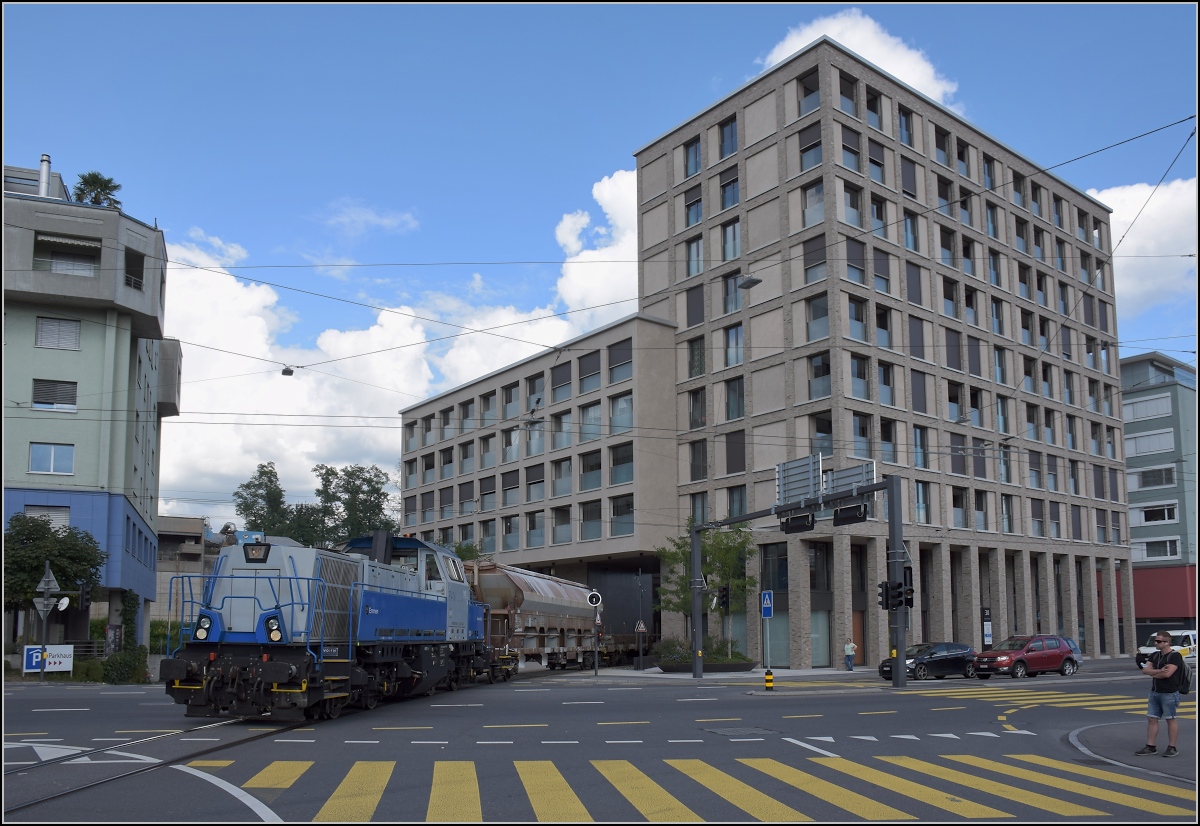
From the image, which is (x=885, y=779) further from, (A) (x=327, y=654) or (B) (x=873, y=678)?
(B) (x=873, y=678)

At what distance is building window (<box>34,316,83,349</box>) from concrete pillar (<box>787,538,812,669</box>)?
31268 millimetres

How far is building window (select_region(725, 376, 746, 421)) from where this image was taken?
4947cm

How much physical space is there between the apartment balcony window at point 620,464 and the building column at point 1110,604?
100 feet

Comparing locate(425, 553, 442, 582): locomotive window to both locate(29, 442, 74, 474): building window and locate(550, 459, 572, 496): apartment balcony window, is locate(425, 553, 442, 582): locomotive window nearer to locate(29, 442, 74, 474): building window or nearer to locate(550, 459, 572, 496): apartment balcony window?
locate(29, 442, 74, 474): building window

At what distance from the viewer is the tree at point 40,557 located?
34281mm

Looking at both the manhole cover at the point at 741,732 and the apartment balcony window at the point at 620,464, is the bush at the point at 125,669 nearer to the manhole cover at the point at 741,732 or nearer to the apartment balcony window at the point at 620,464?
the manhole cover at the point at 741,732

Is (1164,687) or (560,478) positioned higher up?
(560,478)

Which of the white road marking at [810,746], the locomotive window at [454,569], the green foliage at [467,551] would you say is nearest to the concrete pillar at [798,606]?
the green foliage at [467,551]

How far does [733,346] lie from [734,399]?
262 cm

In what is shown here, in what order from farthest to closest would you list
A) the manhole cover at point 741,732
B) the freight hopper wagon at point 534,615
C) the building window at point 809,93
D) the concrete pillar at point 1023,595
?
the concrete pillar at point 1023,595
the building window at point 809,93
the freight hopper wagon at point 534,615
the manhole cover at point 741,732

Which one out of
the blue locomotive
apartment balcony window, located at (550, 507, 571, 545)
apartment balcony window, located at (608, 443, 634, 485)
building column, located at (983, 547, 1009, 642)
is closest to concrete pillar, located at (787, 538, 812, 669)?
apartment balcony window, located at (608, 443, 634, 485)

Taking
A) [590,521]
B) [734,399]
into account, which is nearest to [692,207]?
[734,399]

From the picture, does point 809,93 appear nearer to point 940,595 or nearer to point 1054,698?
point 940,595

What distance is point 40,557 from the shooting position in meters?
34.8
